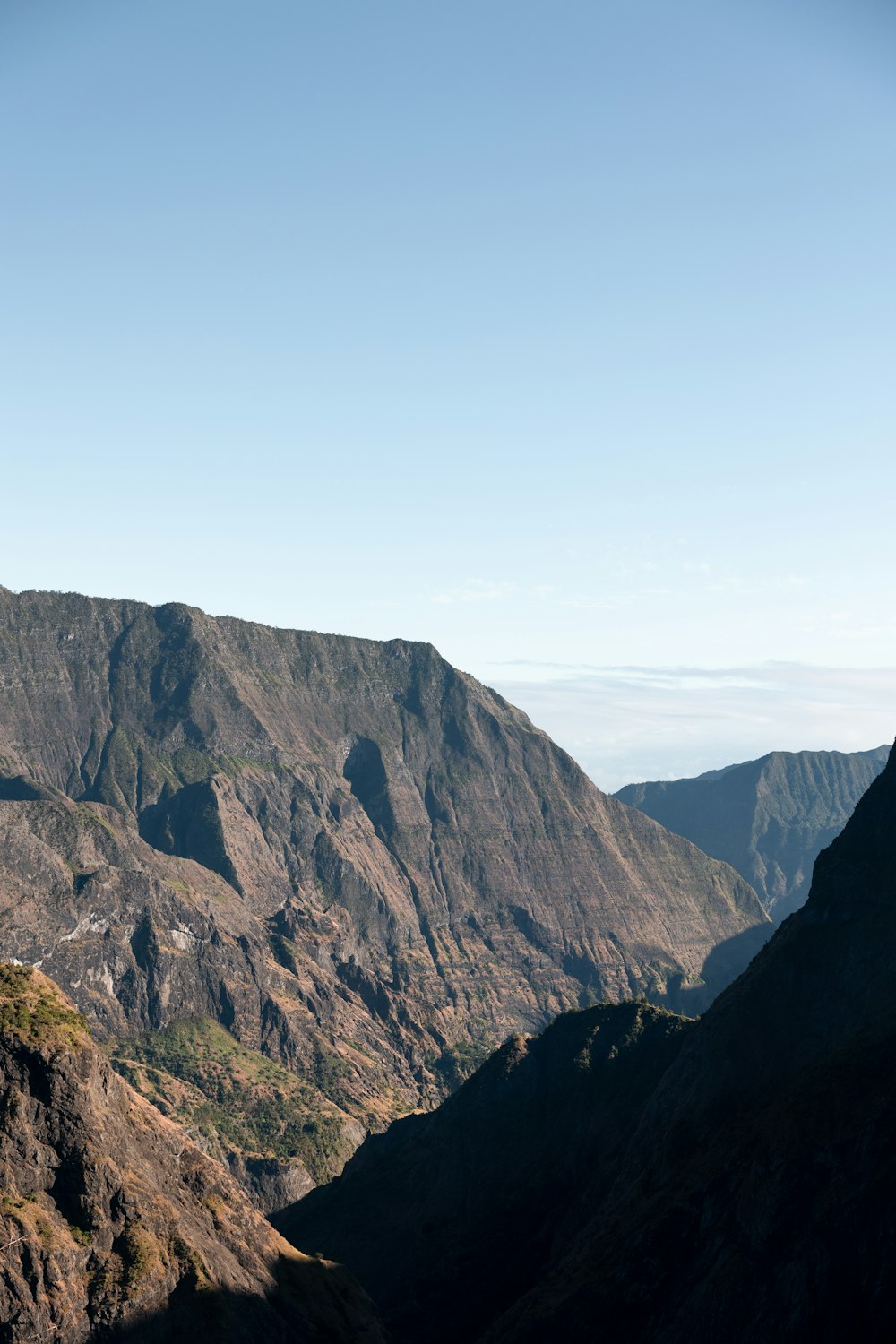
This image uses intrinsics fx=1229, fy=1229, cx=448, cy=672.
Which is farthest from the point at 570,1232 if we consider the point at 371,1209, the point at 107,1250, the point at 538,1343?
the point at 107,1250

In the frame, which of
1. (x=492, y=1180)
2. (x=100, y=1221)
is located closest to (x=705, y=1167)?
(x=492, y=1180)

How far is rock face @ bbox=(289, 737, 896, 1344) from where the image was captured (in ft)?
359

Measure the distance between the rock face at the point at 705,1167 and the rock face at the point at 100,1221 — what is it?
3038 centimetres

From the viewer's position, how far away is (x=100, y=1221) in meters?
112

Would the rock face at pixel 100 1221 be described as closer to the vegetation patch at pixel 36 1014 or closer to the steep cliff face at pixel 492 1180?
the vegetation patch at pixel 36 1014

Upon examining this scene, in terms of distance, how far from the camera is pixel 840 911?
15538cm

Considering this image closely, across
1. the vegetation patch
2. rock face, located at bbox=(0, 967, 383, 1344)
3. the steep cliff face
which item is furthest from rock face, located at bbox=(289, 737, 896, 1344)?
the vegetation patch

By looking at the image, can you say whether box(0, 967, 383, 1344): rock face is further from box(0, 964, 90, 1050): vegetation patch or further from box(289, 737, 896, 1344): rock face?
box(289, 737, 896, 1344): rock face

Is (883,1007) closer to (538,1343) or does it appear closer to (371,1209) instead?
(538,1343)

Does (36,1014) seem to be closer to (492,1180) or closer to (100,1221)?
(100,1221)

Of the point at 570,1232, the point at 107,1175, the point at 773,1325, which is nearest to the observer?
the point at 773,1325

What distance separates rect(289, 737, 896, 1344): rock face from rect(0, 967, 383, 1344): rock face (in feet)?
99.7

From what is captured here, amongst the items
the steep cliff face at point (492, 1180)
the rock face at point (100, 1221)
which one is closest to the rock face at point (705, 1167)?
the steep cliff face at point (492, 1180)

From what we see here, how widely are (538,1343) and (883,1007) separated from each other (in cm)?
5199
